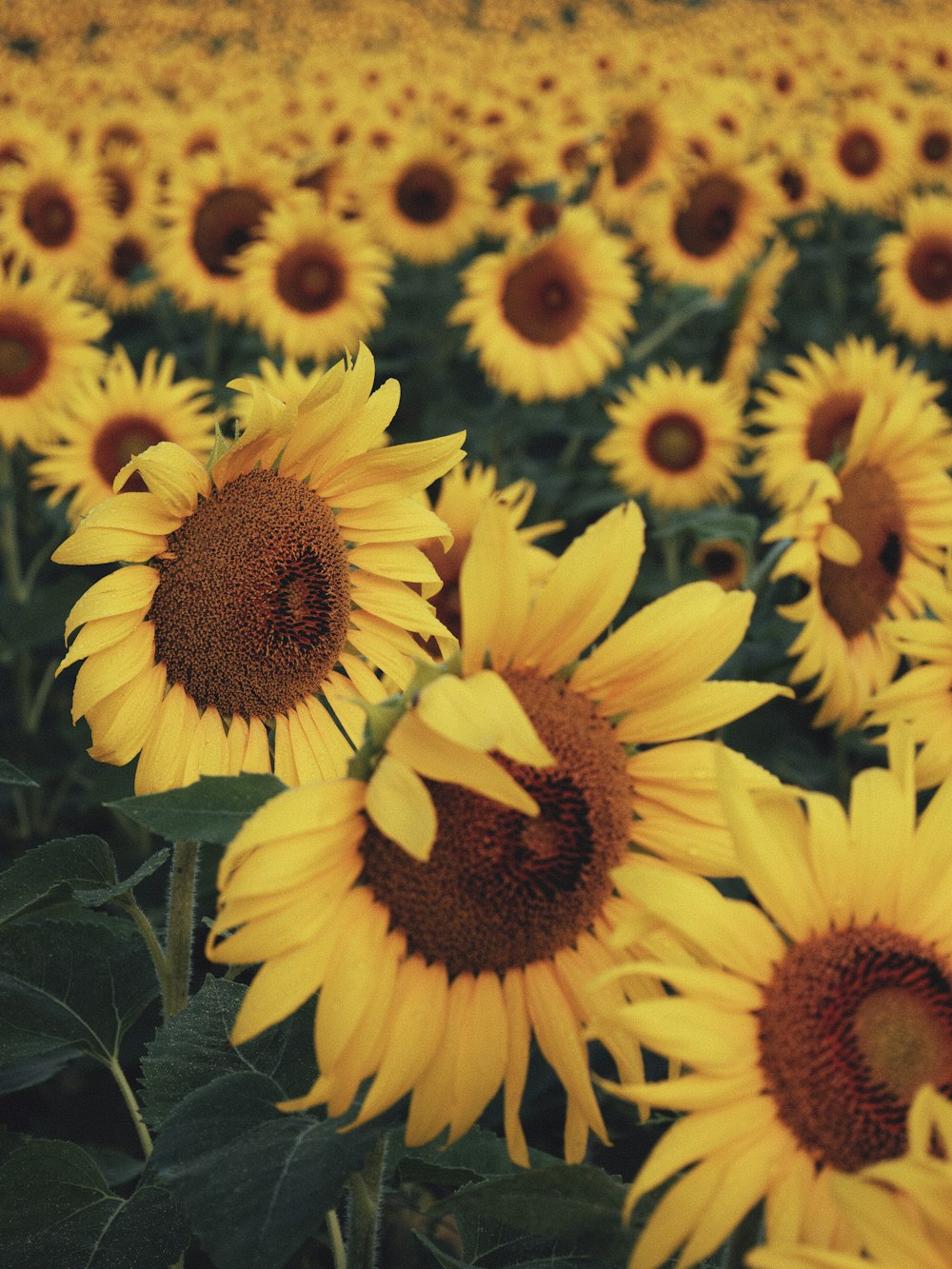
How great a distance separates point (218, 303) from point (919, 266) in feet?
9.81

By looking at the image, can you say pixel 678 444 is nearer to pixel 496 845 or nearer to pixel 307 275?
pixel 307 275

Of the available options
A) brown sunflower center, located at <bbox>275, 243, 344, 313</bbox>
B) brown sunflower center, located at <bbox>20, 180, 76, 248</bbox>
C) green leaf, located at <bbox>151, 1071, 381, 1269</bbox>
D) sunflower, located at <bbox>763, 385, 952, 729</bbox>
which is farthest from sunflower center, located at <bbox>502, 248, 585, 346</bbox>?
green leaf, located at <bbox>151, 1071, 381, 1269</bbox>

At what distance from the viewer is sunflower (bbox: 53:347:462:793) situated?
4.52 feet

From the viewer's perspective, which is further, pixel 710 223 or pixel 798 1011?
pixel 710 223

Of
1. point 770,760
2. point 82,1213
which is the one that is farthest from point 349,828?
point 770,760

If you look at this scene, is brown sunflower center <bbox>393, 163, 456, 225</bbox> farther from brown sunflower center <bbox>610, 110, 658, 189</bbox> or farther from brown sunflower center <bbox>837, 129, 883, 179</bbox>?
brown sunflower center <bbox>837, 129, 883, 179</bbox>

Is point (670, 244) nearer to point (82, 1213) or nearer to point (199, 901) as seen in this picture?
point (199, 901)

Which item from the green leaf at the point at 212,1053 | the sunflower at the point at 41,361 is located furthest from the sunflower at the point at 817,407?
the green leaf at the point at 212,1053

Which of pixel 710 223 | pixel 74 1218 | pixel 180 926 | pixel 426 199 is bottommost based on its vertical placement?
pixel 74 1218

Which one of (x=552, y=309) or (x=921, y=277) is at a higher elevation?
(x=921, y=277)

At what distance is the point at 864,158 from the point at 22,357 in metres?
5.24

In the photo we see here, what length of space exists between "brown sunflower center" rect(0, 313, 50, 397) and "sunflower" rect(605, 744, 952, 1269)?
9.48ft

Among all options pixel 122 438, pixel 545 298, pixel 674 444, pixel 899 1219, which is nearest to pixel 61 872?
pixel 899 1219

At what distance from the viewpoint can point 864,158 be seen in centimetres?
683
